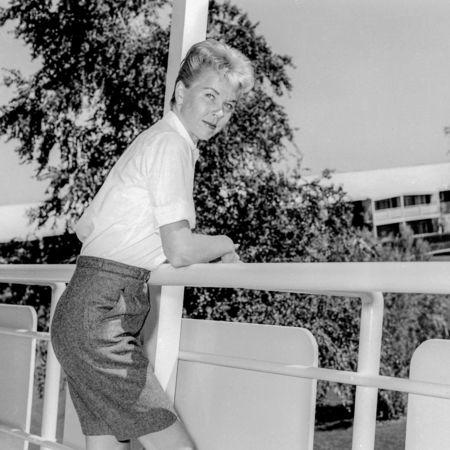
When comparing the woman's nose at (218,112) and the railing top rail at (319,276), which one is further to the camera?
the woman's nose at (218,112)

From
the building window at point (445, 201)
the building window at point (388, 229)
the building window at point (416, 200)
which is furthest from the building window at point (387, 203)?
the building window at point (445, 201)

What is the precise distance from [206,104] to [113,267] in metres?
0.36

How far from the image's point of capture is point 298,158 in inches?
395

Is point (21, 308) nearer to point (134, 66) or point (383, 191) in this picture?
point (134, 66)

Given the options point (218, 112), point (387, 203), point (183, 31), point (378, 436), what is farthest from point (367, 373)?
point (378, 436)

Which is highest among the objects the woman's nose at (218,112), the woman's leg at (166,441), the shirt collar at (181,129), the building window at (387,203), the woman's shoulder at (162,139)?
the building window at (387,203)

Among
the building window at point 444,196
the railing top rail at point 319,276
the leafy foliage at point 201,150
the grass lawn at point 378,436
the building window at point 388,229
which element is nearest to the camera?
the railing top rail at point 319,276

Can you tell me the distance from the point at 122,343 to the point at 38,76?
27.3 feet

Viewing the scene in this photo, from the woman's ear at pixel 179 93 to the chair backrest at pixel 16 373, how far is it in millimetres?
722

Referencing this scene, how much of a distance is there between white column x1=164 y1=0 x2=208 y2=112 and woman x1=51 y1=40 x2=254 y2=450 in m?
0.28

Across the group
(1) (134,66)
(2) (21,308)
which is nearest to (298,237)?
(1) (134,66)

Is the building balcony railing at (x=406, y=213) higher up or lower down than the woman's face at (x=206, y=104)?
higher up

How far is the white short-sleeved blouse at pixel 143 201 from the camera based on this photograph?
147 cm

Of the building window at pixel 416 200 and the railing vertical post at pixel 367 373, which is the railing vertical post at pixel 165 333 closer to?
the railing vertical post at pixel 367 373
